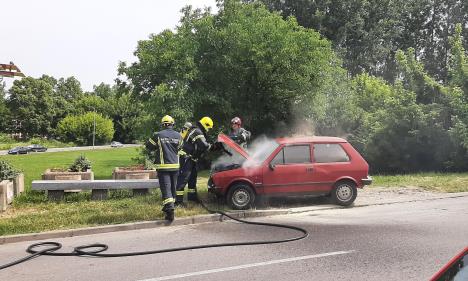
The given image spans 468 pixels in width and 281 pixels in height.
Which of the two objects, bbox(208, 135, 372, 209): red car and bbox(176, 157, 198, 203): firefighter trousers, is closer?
bbox(208, 135, 372, 209): red car

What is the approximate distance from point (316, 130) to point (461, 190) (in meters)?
9.13

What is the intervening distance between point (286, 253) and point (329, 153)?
4.26 meters

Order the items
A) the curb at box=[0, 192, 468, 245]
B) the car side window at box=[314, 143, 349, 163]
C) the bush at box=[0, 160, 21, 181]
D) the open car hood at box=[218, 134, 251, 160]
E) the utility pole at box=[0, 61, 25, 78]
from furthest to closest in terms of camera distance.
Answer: the utility pole at box=[0, 61, 25, 78] → the bush at box=[0, 160, 21, 181] → the open car hood at box=[218, 134, 251, 160] → the car side window at box=[314, 143, 349, 163] → the curb at box=[0, 192, 468, 245]

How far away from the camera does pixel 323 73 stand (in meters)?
19.4

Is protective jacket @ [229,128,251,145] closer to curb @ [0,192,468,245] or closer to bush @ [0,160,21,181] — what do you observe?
curb @ [0,192,468,245]

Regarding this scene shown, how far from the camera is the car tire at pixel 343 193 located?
415 inches

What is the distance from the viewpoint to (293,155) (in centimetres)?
1045

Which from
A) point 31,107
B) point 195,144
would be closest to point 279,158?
point 195,144

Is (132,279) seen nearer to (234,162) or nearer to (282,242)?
(282,242)

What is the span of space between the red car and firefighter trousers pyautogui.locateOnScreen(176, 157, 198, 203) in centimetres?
44

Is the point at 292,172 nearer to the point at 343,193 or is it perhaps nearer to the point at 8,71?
the point at 343,193

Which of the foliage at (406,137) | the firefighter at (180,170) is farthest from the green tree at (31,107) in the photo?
the firefighter at (180,170)

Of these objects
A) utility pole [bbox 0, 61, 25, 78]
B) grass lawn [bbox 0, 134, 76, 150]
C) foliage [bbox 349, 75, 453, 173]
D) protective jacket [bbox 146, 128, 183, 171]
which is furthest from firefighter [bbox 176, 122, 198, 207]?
grass lawn [bbox 0, 134, 76, 150]

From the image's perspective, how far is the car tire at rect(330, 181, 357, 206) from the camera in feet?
34.6
